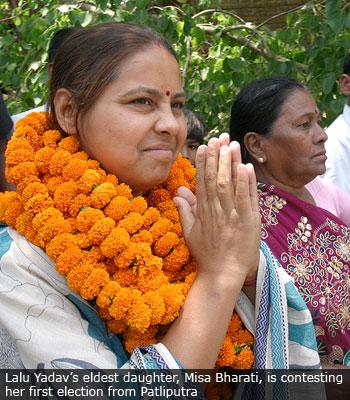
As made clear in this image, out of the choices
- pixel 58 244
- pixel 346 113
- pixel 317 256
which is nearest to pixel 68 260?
pixel 58 244

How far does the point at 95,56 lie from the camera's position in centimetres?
186

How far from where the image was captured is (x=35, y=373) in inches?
66.0

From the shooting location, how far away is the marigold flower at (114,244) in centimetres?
174

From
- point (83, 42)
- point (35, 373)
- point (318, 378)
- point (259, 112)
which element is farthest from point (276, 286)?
point (259, 112)

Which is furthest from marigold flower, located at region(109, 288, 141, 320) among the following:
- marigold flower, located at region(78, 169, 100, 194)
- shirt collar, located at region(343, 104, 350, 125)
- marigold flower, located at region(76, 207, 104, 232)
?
shirt collar, located at region(343, 104, 350, 125)

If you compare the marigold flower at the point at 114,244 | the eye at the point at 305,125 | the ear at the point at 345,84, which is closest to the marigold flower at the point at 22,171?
the marigold flower at the point at 114,244

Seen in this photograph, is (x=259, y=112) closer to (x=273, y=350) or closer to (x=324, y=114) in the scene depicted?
(x=273, y=350)

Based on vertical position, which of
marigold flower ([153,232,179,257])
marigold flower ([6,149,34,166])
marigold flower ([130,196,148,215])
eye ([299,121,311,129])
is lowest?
eye ([299,121,311,129])

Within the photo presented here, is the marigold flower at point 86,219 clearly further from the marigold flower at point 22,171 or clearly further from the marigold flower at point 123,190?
the marigold flower at point 22,171

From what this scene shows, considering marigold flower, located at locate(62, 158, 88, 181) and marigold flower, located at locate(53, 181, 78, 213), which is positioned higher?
marigold flower, located at locate(62, 158, 88, 181)

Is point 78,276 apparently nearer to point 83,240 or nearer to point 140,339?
point 83,240

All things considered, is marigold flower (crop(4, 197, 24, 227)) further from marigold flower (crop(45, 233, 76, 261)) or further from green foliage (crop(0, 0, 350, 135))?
green foliage (crop(0, 0, 350, 135))

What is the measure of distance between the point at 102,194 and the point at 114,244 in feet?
0.50

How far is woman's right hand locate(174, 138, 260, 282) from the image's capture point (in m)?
1.75
